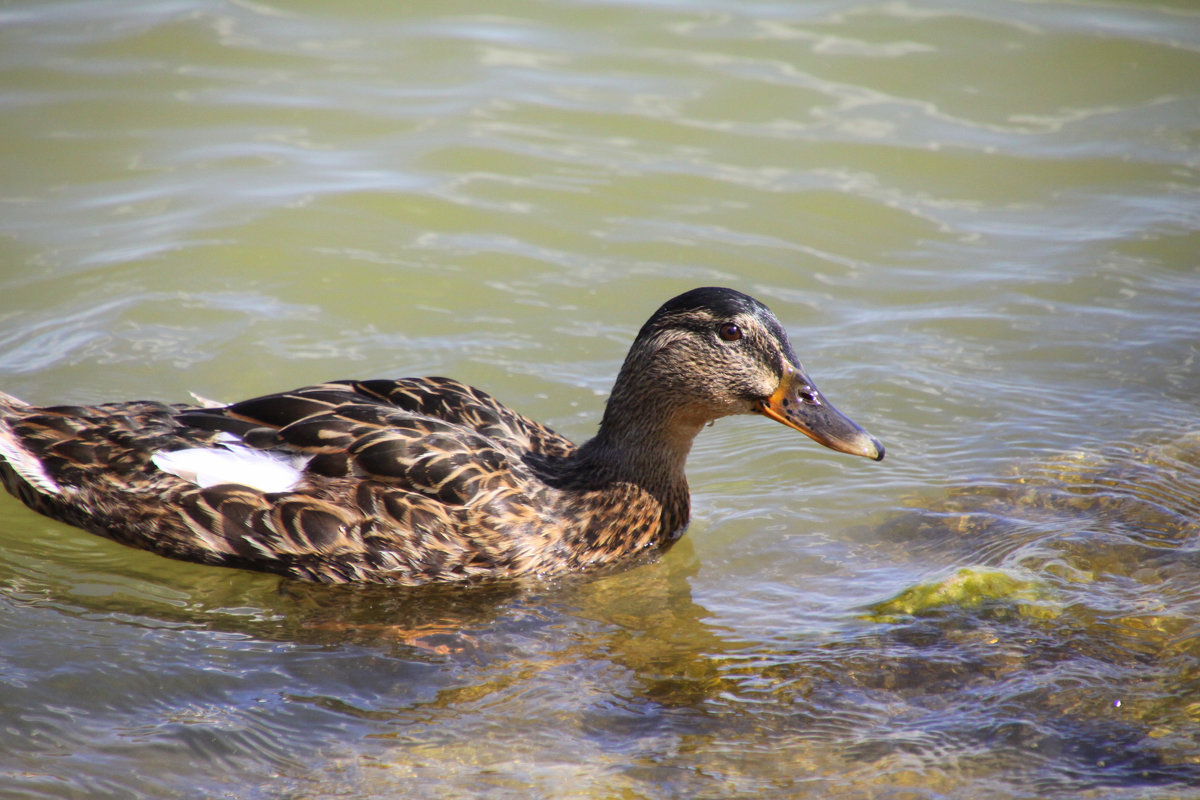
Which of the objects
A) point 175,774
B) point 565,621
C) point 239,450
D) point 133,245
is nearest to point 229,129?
point 133,245

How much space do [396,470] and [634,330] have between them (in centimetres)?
276

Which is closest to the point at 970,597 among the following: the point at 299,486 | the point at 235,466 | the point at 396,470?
the point at 396,470

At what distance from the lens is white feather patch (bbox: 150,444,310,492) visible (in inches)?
230

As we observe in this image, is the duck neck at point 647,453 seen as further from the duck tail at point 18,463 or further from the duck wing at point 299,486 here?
the duck tail at point 18,463

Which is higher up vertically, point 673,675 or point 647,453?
point 647,453

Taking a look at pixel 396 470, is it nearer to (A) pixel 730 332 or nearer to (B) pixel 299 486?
(B) pixel 299 486

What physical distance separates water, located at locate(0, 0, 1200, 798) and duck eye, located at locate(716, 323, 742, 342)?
107cm

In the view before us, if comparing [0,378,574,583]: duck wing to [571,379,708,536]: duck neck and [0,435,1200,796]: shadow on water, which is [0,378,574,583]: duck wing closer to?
[0,435,1200,796]: shadow on water

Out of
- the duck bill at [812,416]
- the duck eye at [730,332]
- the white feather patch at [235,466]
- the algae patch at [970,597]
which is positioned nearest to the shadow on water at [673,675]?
the algae patch at [970,597]

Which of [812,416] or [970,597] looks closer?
[970,597]

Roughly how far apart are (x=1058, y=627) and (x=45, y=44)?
10.4 metres

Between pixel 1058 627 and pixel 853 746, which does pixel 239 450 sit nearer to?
pixel 853 746

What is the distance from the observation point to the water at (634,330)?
15.2 ft

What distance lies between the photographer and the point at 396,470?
19.1 ft
